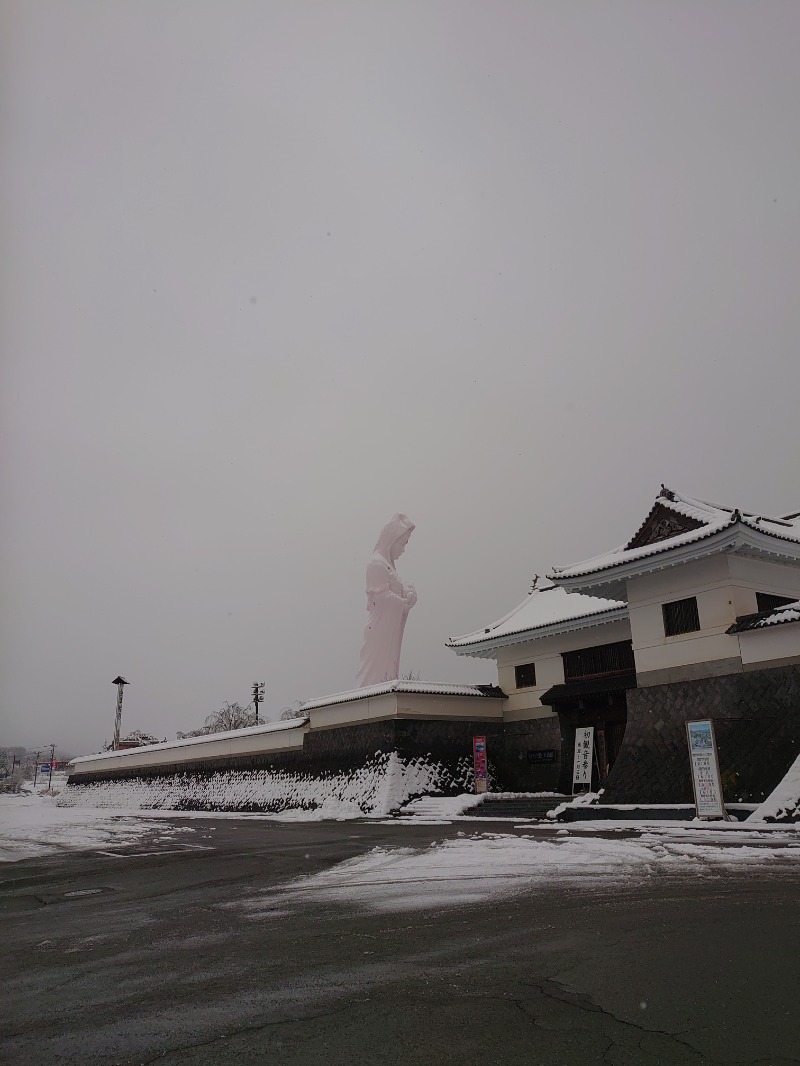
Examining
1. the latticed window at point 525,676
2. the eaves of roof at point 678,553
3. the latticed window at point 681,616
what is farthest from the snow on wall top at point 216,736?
the latticed window at point 681,616

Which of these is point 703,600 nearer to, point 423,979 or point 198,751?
point 423,979

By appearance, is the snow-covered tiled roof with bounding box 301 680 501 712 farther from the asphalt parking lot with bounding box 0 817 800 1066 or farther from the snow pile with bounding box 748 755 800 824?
the asphalt parking lot with bounding box 0 817 800 1066

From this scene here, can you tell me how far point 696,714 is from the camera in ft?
53.3

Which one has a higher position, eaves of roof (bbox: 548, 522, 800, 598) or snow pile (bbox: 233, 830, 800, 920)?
eaves of roof (bbox: 548, 522, 800, 598)

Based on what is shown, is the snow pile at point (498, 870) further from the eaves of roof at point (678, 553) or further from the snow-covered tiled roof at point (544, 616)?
the snow-covered tiled roof at point (544, 616)

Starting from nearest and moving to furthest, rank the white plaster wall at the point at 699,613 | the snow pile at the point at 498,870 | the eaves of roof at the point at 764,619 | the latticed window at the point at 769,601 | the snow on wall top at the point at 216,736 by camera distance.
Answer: the snow pile at the point at 498,870 → the eaves of roof at the point at 764,619 → the white plaster wall at the point at 699,613 → the latticed window at the point at 769,601 → the snow on wall top at the point at 216,736

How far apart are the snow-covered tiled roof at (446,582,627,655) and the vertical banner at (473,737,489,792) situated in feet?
11.9

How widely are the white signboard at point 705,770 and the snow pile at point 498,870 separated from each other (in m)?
3.35

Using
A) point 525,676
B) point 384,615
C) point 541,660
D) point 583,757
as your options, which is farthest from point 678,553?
point 384,615

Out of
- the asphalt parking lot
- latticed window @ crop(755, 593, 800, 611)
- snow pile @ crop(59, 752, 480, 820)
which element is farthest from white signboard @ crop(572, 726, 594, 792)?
the asphalt parking lot

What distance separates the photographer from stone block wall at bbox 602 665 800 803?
47.0 ft

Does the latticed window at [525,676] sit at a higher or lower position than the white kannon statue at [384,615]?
lower

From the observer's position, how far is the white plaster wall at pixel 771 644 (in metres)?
14.8

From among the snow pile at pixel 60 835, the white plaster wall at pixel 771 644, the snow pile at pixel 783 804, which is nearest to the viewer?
the snow pile at pixel 783 804
